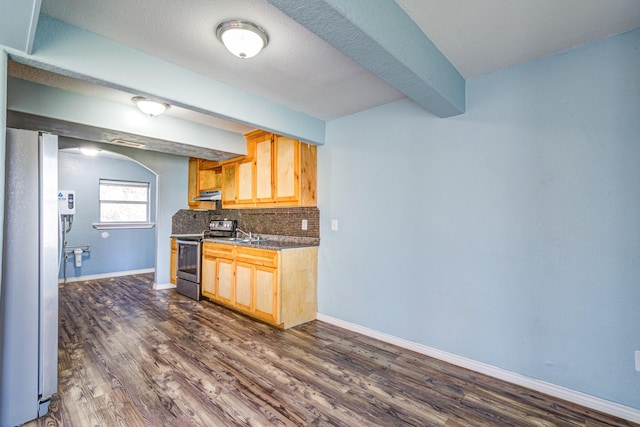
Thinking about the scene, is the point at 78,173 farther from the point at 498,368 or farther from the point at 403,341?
the point at 498,368

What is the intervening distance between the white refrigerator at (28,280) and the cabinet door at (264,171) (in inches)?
88.4

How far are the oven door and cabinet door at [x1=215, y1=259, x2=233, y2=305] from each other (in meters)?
0.51

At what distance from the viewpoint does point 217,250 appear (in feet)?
13.4

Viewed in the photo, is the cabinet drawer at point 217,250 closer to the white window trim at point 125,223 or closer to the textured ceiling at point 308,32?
the textured ceiling at point 308,32

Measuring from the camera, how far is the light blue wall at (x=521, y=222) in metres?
1.87

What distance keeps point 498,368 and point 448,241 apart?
1028 mm

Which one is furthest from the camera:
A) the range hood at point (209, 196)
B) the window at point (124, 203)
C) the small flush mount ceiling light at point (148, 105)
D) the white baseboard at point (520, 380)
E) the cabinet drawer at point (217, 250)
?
the window at point (124, 203)

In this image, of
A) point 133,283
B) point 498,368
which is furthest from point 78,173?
point 498,368

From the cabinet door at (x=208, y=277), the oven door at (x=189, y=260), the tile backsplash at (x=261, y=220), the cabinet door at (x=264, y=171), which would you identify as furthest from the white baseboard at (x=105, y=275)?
the cabinet door at (x=264, y=171)

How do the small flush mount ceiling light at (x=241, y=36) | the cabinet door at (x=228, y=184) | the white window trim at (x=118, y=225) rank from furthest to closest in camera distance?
the white window trim at (x=118, y=225) → the cabinet door at (x=228, y=184) → the small flush mount ceiling light at (x=241, y=36)

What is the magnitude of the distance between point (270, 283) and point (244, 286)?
1.66 ft

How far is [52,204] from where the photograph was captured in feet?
6.19

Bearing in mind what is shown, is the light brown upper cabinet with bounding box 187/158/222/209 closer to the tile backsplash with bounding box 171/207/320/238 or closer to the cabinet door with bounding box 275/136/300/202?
the tile backsplash with bounding box 171/207/320/238

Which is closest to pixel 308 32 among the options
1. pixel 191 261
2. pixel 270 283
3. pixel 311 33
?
pixel 311 33
